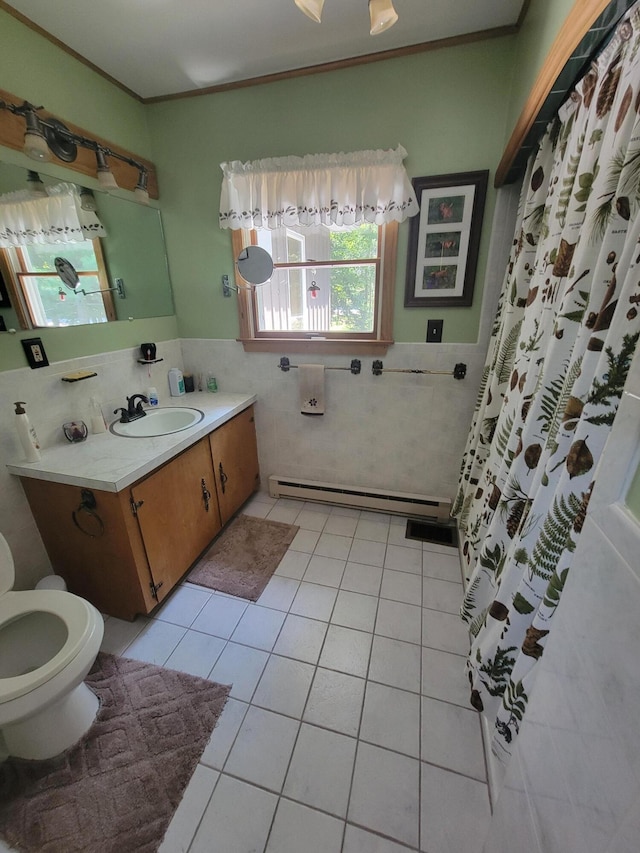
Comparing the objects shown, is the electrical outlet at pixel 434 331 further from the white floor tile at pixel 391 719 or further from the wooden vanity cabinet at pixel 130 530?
the white floor tile at pixel 391 719

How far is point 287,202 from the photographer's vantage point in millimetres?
1862

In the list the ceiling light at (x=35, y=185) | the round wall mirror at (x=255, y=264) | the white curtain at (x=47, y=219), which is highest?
the ceiling light at (x=35, y=185)

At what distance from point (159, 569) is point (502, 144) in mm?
2632

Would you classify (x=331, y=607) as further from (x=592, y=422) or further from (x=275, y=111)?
(x=275, y=111)

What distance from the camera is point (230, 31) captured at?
1.52m

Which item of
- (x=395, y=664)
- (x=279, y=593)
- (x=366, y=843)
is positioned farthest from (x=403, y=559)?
(x=366, y=843)

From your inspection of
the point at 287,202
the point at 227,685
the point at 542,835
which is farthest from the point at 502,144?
the point at 227,685

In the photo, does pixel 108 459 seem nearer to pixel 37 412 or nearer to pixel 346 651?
pixel 37 412

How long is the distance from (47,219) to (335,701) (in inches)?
94.7

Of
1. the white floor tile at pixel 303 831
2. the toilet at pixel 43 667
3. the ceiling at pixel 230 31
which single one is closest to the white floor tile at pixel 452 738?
the white floor tile at pixel 303 831

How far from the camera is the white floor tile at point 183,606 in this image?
5.36 ft

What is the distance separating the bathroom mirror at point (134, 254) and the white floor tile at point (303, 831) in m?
2.26

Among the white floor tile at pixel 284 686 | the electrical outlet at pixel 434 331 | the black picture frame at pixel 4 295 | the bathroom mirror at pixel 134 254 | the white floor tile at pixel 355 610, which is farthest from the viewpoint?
the electrical outlet at pixel 434 331

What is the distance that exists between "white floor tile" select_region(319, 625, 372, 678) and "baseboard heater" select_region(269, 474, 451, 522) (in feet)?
3.07
